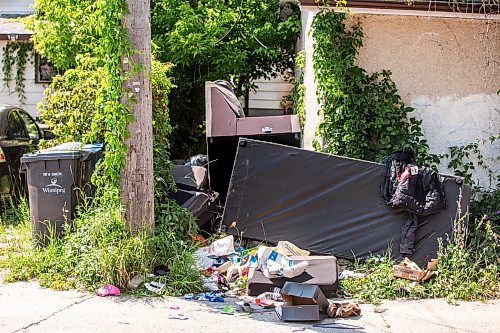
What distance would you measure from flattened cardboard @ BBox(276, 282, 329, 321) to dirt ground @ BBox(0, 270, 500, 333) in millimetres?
73

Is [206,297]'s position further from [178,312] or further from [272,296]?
[272,296]

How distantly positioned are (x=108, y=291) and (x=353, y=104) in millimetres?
4135

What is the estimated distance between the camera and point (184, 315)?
572 cm

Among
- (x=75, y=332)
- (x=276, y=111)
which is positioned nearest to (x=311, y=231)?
(x=75, y=332)

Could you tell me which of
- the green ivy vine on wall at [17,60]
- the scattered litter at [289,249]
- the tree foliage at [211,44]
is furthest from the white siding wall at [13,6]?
the scattered litter at [289,249]

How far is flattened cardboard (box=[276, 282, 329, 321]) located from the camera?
5.66 m

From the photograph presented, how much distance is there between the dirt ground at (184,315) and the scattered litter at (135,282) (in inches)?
6.2

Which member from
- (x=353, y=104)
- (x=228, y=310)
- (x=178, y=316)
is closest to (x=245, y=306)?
(x=228, y=310)

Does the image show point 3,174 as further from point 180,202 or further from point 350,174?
point 350,174

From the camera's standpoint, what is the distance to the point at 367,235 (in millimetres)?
7297

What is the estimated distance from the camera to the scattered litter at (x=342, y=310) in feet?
18.9

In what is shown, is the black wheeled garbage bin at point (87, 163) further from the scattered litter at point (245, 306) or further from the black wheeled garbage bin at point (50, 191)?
the scattered litter at point (245, 306)

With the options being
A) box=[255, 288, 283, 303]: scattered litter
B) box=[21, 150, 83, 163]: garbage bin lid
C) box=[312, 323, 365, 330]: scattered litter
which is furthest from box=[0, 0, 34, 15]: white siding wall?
box=[312, 323, 365, 330]: scattered litter

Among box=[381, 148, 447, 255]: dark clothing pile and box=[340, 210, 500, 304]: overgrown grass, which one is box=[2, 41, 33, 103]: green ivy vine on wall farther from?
box=[340, 210, 500, 304]: overgrown grass
